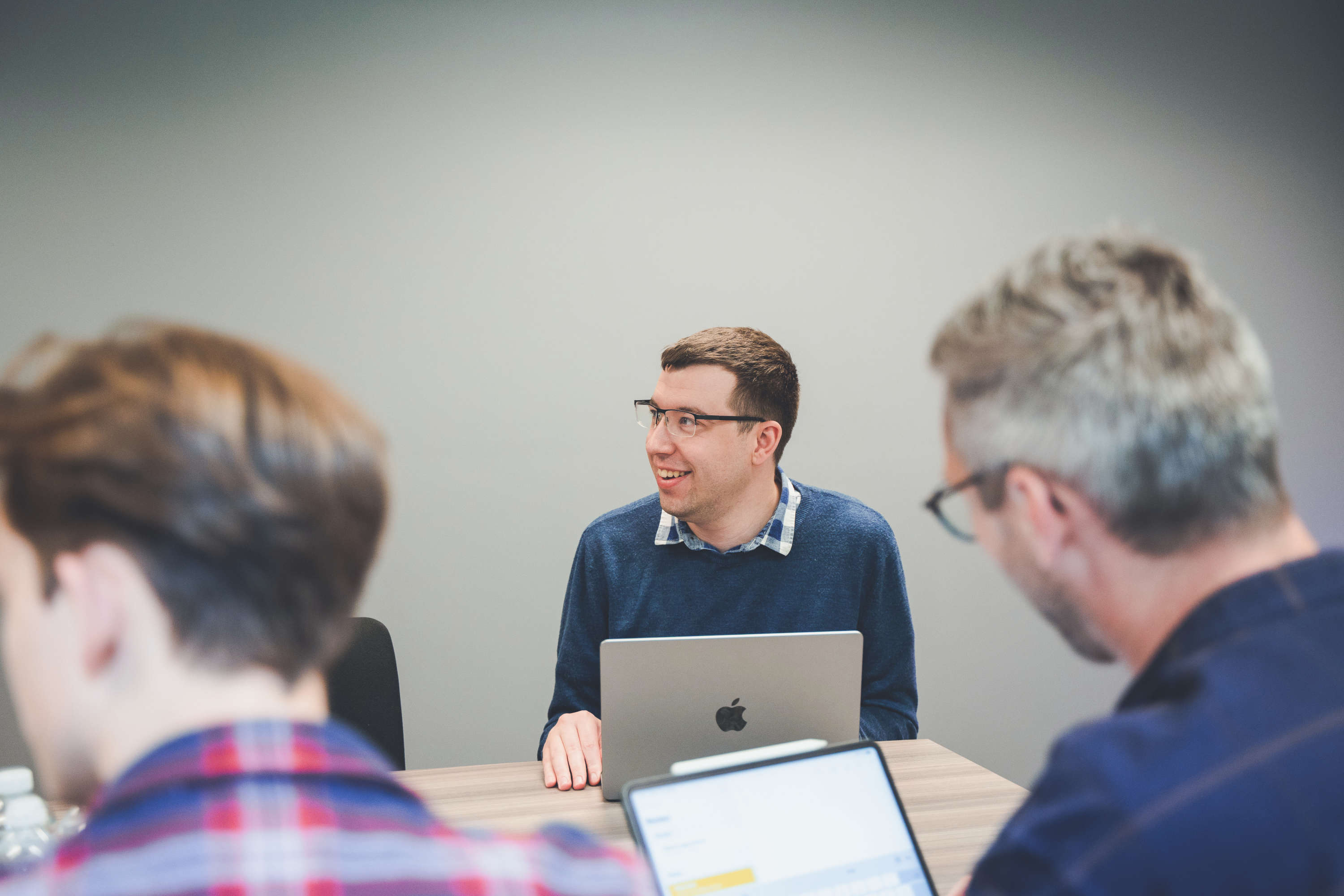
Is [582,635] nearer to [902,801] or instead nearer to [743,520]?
[743,520]

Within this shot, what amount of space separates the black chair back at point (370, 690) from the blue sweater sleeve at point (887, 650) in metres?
0.99

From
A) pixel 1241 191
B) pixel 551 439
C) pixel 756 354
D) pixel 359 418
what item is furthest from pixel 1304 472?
pixel 359 418

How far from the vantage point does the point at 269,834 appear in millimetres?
508

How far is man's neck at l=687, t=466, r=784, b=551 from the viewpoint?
194 centimetres

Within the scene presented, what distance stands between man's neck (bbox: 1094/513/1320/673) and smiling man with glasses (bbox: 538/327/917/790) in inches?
42.1

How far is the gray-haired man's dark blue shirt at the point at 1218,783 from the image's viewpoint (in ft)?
1.97

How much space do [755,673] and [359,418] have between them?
866mm

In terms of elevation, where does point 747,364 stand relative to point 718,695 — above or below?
above

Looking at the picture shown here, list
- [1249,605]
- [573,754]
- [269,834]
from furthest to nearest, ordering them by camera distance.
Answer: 1. [573,754]
2. [1249,605]
3. [269,834]

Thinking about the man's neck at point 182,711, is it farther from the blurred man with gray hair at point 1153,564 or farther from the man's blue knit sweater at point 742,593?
the man's blue knit sweater at point 742,593

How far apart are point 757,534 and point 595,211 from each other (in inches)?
48.7

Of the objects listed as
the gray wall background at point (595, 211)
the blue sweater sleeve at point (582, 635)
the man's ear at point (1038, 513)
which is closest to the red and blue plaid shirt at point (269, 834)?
the man's ear at point (1038, 513)

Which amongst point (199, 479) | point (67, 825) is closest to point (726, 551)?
point (67, 825)

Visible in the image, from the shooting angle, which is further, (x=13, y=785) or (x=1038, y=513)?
(x=13, y=785)
